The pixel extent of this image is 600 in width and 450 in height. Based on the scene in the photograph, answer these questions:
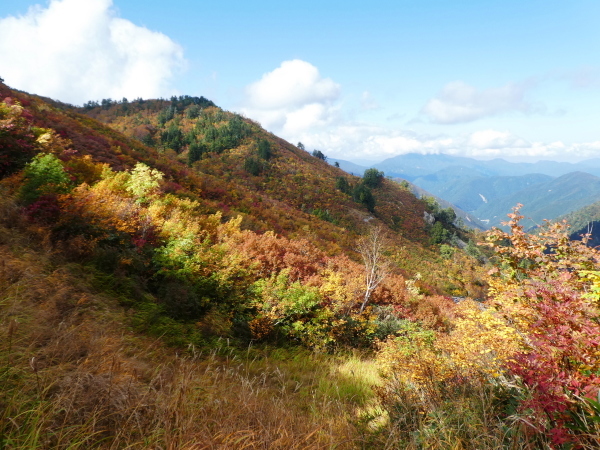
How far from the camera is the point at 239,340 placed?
549cm

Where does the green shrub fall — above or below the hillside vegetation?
above

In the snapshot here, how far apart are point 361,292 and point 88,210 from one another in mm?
7648

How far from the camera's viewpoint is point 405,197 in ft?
185

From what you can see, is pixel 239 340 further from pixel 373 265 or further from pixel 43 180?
pixel 43 180

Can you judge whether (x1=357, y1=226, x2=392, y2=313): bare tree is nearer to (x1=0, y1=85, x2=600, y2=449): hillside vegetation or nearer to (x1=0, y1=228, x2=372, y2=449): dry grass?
(x1=0, y1=85, x2=600, y2=449): hillside vegetation

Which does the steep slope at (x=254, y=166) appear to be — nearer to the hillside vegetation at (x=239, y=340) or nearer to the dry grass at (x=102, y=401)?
the hillside vegetation at (x=239, y=340)

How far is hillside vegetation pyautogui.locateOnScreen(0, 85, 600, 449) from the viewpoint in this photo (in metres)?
1.87

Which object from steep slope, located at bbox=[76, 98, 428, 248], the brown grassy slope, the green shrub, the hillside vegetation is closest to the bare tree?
the hillside vegetation

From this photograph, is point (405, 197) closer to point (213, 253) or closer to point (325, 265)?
point (325, 265)

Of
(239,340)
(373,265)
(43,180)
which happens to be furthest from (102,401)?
(373,265)

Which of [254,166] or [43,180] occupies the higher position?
[254,166]

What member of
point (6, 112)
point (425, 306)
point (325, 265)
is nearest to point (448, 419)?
point (325, 265)

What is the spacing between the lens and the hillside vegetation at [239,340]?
6.14ft

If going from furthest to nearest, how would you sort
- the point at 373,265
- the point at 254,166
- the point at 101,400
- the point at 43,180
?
the point at 254,166 → the point at 373,265 → the point at 43,180 → the point at 101,400
